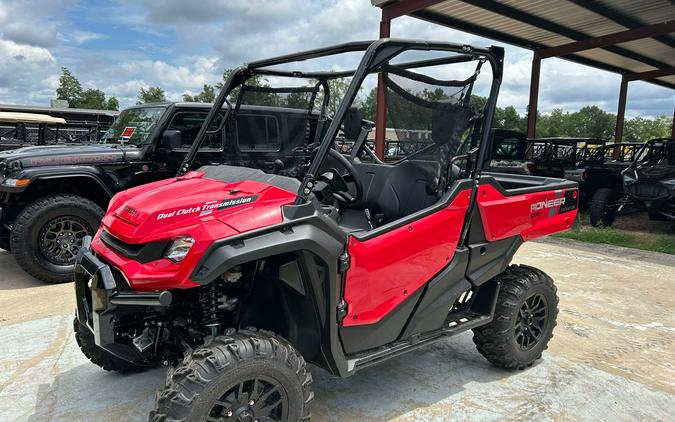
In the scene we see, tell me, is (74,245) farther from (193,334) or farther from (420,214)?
(420,214)

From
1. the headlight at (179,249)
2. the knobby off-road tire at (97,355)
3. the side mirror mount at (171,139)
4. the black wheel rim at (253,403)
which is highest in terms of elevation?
the side mirror mount at (171,139)

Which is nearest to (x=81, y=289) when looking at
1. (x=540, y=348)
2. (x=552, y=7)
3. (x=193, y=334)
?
(x=193, y=334)

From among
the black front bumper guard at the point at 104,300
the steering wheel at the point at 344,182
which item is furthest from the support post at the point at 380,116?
the black front bumper guard at the point at 104,300

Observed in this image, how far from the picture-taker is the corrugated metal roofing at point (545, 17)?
12148mm

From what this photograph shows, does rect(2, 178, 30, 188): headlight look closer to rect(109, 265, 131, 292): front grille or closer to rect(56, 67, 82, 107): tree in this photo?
rect(109, 265, 131, 292): front grille

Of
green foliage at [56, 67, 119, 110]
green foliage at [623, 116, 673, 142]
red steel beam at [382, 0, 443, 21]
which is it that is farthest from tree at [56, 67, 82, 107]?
green foliage at [623, 116, 673, 142]

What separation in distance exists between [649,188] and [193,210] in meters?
8.56

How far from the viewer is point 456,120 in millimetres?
2891

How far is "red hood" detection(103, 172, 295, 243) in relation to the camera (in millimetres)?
2221

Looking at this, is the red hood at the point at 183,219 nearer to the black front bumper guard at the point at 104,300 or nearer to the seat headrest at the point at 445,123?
the black front bumper guard at the point at 104,300

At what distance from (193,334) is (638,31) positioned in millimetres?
15235

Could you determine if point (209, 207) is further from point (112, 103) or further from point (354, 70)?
point (112, 103)

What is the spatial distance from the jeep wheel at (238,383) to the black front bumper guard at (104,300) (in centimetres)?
31

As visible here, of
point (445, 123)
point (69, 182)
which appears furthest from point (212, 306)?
point (69, 182)
